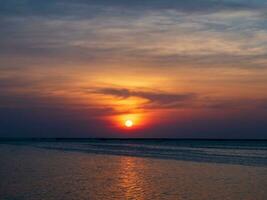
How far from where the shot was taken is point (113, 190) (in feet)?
71.6

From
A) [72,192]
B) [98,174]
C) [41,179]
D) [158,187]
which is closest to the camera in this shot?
[72,192]

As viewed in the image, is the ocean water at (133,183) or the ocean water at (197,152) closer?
the ocean water at (133,183)

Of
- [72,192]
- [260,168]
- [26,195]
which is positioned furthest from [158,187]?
[260,168]

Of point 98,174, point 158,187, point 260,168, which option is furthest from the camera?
point 260,168

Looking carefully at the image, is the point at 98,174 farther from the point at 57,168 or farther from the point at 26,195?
the point at 26,195

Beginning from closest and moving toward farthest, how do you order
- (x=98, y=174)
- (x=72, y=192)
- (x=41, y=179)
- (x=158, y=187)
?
(x=72, y=192) < (x=158, y=187) < (x=41, y=179) < (x=98, y=174)

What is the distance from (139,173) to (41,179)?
619cm

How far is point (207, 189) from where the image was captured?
22.0 meters

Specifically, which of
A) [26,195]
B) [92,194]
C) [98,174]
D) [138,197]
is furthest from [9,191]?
[98,174]

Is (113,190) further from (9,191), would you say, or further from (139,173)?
(139,173)

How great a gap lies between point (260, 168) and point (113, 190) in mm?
13516

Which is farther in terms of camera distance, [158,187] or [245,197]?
[158,187]

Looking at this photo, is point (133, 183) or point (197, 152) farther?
point (197, 152)

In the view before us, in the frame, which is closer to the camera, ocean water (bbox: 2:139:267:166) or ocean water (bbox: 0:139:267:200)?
ocean water (bbox: 0:139:267:200)
